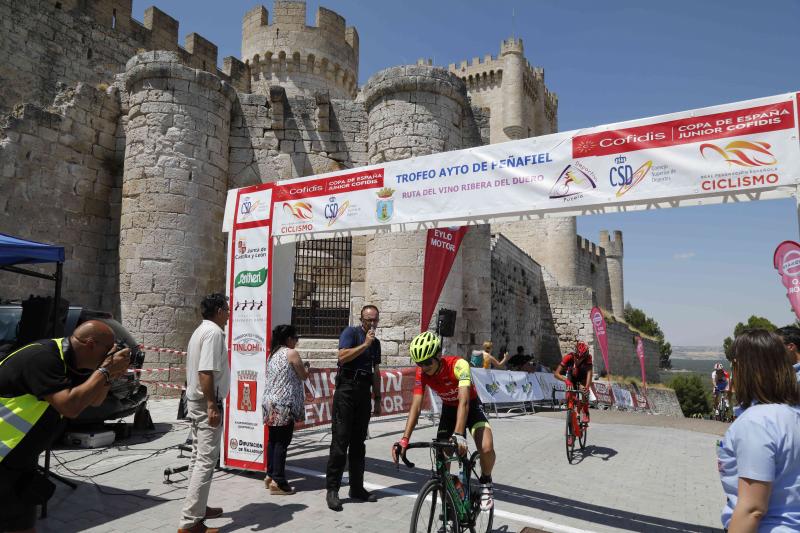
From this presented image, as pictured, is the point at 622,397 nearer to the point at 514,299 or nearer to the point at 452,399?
the point at 514,299

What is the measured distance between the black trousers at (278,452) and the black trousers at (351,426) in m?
0.45

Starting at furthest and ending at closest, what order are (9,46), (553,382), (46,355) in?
(9,46) < (553,382) < (46,355)

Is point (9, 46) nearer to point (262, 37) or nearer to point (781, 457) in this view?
point (262, 37)

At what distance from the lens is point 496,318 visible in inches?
791

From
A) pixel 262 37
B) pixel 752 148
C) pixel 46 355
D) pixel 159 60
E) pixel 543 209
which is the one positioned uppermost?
pixel 262 37

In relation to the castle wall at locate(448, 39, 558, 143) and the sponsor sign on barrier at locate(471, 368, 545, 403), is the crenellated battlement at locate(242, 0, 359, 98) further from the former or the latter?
the castle wall at locate(448, 39, 558, 143)

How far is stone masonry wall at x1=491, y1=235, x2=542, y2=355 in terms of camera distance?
20.5 metres

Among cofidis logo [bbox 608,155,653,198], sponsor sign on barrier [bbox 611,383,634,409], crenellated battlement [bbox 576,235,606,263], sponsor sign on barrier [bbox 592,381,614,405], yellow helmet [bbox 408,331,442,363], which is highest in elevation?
crenellated battlement [bbox 576,235,606,263]

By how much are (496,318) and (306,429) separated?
12597 mm

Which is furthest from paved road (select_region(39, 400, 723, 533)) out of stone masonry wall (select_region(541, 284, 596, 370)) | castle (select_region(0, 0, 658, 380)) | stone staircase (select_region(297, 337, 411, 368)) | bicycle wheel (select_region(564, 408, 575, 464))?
stone masonry wall (select_region(541, 284, 596, 370))

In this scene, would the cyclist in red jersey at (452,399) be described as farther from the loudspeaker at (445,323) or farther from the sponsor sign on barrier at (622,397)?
the sponsor sign on barrier at (622,397)

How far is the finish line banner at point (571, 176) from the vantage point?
410 cm

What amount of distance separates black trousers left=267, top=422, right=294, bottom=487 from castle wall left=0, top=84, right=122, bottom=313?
27.0ft

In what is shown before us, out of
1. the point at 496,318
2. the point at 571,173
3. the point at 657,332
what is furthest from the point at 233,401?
the point at 657,332
